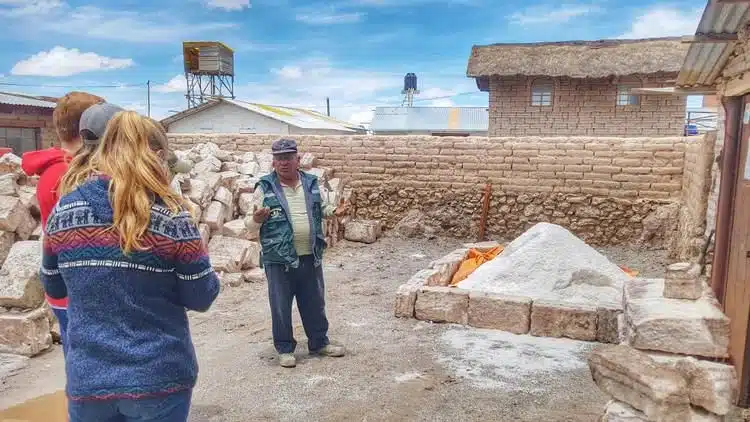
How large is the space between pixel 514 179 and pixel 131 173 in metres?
8.37

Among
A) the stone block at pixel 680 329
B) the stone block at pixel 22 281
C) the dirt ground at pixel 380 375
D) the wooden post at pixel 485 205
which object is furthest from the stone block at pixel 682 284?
the wooden post at pixel 485 205

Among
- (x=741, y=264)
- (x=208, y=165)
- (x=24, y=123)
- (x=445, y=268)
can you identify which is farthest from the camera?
(x=24, y=123)

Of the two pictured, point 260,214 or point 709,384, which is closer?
point 709,384

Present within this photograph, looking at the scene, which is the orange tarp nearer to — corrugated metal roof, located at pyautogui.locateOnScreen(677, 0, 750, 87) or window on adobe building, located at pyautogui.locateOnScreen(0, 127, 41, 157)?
corrugated metal roof, located at pyautogui.locateOnScreen(677, 0, 750, 87)

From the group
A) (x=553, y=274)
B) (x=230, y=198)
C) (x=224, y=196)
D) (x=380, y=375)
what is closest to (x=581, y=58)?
(x=230, y=198)

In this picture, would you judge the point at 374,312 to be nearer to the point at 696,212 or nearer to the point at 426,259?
the point at 426,259

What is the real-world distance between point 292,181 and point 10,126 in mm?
13978

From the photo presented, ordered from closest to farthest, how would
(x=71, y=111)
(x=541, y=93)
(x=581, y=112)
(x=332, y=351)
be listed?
(x=71, y=111), (x=332, y=351), (x=581, y=112), (x=541, y=93)

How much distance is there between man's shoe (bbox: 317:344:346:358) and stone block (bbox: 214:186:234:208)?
4.22 meters

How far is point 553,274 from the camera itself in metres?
5.71

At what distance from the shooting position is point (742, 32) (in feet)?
12.0

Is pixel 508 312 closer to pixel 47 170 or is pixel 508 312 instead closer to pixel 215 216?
pixel 47 170

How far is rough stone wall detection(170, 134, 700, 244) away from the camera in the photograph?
8.74 meters

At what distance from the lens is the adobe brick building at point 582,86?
14.9m
